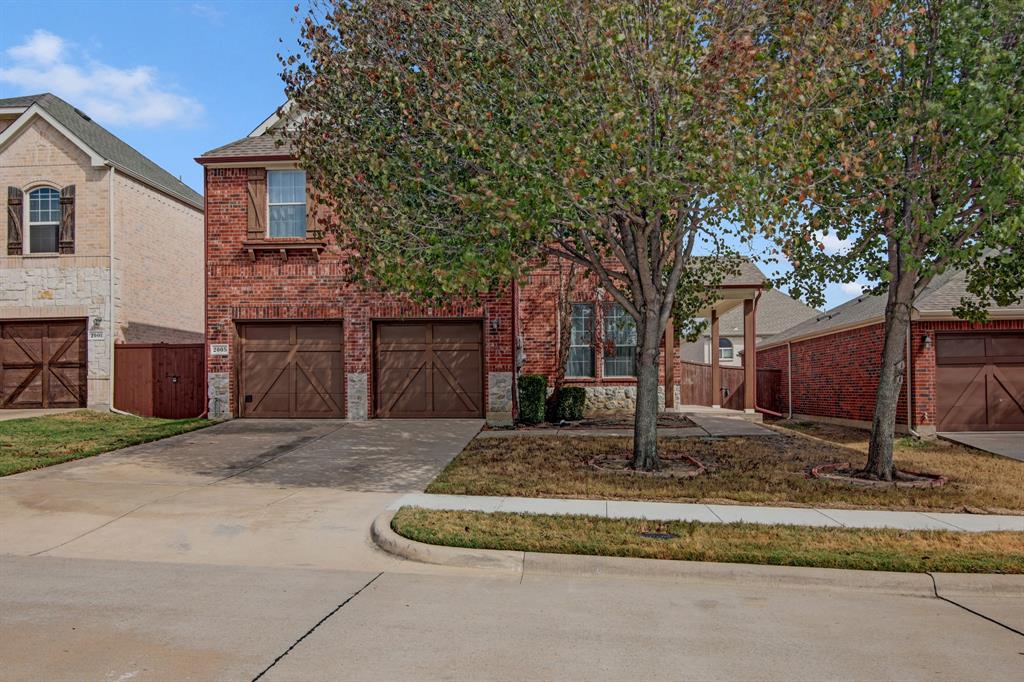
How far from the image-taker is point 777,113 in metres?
8.77

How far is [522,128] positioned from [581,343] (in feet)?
31.9

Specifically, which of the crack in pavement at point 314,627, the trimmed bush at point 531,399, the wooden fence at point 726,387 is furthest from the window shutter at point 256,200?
the wooden fence at point 726,387

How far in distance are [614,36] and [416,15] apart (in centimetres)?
314

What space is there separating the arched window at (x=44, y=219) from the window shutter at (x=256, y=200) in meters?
5.73

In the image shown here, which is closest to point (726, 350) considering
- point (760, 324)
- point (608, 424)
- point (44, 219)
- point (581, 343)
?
point (760, 324)

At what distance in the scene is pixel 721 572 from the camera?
6262 millimetres

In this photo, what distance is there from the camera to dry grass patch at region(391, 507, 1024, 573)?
21.2ft

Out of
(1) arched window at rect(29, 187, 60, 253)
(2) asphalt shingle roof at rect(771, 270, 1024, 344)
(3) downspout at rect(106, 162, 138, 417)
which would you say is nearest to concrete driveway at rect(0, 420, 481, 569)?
(3) downspout at rect(106, 162, 138, 417)

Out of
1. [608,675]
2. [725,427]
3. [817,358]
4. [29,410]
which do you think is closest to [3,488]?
[608,675]

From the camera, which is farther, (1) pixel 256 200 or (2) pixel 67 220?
(2) pixel 67 220

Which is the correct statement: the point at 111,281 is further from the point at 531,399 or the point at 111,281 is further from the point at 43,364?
the point at 531,399

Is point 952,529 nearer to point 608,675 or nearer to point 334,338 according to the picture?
point 608,675

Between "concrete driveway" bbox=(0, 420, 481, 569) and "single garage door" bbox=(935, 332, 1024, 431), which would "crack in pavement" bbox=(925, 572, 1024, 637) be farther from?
"single garage door" bbox=(935, 332, 1024, 431)

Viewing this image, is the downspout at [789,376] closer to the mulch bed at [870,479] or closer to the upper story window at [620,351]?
the upper story window at [620,351]
